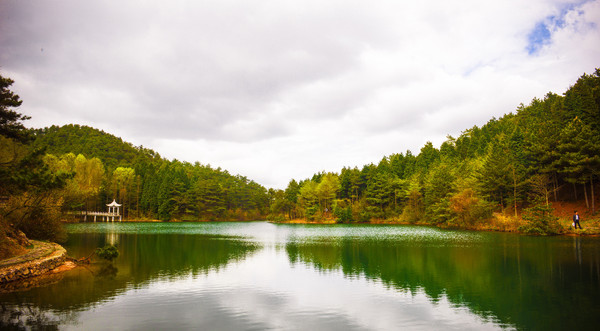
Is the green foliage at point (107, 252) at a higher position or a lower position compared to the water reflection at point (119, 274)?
higher

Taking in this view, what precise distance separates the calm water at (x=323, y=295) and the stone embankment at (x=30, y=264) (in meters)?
1.14

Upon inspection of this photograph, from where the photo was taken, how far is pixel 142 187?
90.8 metres

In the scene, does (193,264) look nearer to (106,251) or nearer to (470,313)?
(106,251)

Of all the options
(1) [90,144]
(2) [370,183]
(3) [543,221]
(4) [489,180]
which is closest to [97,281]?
(3) [543,221]

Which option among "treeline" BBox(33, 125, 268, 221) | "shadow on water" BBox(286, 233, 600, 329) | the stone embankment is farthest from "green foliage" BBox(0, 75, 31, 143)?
"treeline" BBox(33, 125, 268, 221)

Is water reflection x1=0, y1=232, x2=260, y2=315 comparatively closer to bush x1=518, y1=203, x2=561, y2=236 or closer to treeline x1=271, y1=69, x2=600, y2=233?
bush x1=518, y1=203, x2=561, y2=236

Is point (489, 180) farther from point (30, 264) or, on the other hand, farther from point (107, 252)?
point (30, 264)

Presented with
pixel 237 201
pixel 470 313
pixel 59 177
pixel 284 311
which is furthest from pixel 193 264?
pixel 237 201

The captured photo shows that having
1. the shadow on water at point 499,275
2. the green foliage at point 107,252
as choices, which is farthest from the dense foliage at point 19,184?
the shadow on water at point 499,275

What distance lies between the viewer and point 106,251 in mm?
19672

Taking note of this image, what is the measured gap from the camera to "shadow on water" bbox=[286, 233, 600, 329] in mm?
10242

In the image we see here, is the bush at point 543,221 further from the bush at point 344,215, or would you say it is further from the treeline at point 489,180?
the bush at point 344,215

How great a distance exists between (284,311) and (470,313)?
5572 mm

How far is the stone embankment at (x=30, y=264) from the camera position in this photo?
542 inches
